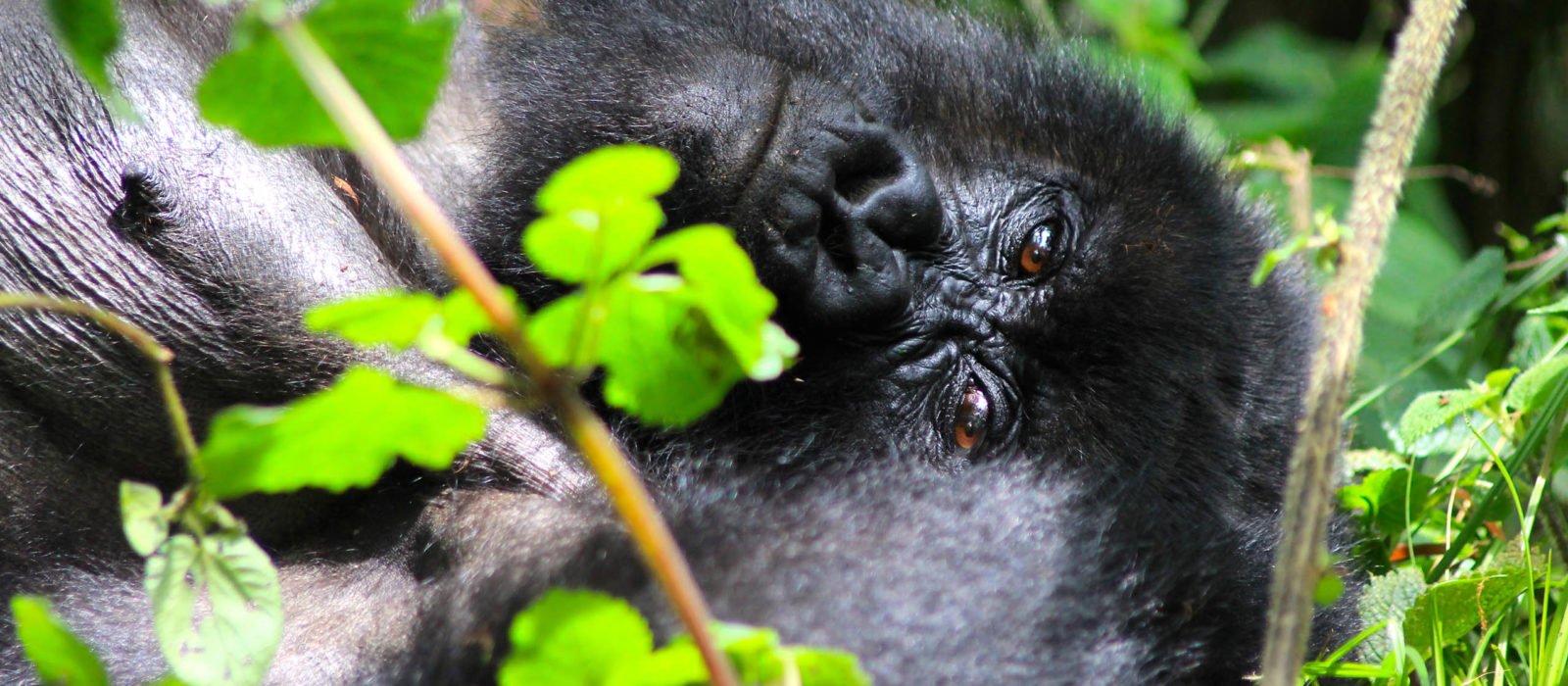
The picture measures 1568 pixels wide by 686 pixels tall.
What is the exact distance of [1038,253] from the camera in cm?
164

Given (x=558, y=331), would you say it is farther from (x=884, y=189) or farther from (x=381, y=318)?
(x=884, y=189)

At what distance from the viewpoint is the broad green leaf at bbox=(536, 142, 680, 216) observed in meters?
0.74

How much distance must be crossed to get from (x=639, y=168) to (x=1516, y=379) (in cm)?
121

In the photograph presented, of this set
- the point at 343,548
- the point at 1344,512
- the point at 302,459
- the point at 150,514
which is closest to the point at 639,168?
the point at 302,459

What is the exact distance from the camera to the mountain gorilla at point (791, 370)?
1.25 meters

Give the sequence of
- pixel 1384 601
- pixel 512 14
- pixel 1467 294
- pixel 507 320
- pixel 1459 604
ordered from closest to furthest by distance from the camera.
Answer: pixel 507 320 < pixel 1459 604 < pixel 1384 601 < pixel 512 14 < pixel 1467 294

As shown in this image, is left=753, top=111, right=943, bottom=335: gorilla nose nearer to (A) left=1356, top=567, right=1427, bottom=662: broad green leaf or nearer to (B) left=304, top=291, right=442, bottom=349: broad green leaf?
(A) left=1356, top=567, right=1427, bottom=662: broad green leaf

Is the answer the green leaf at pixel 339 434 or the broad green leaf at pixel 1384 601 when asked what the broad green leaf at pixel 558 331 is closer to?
the green leaf at pixel 339 434

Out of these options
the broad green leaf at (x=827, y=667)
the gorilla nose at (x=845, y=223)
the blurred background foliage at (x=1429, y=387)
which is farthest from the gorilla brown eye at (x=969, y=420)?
the broad green leaf at (x=827, y=667)

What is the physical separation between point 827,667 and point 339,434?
12.3 inches

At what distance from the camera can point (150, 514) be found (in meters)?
0.88

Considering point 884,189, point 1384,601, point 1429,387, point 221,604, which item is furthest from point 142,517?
point 1429,387

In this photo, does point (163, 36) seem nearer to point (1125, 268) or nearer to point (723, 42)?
point (723, 42)

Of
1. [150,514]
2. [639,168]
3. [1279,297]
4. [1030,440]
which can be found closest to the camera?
[639,168]
